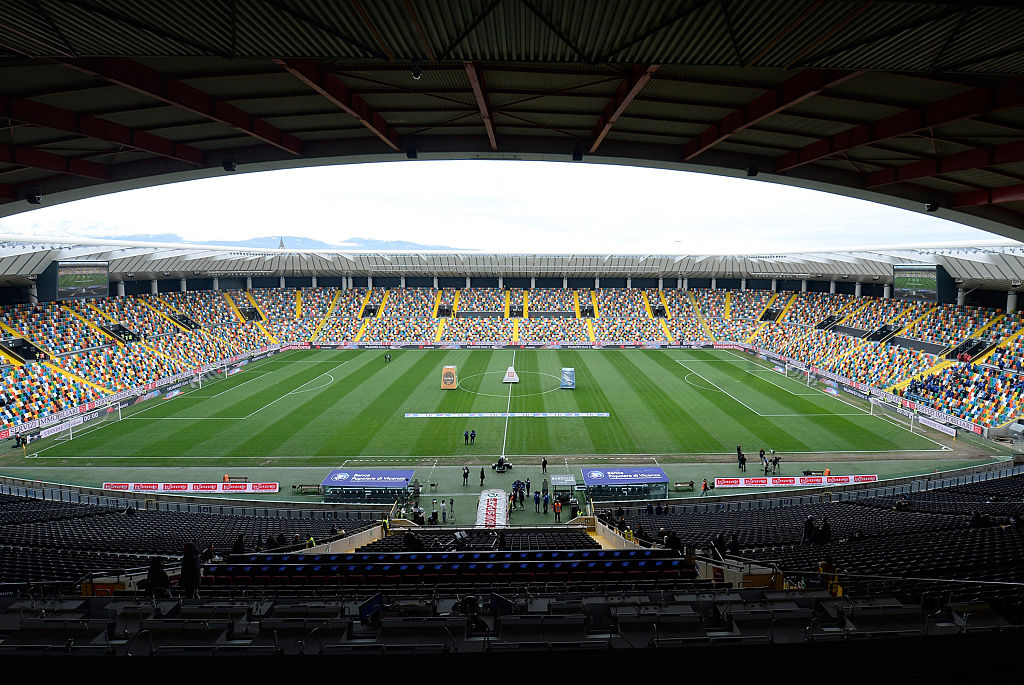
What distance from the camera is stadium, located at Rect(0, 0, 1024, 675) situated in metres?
6.02

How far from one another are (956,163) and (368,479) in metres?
22.4

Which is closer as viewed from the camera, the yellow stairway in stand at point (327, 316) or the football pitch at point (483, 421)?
the football pitch at point (483, 421)

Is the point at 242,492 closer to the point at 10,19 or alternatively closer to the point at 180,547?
the point at 180,547

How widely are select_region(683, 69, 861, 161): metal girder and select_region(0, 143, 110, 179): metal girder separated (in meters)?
14.4

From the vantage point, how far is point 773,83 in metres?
10.0

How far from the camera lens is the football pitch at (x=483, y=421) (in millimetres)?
29828

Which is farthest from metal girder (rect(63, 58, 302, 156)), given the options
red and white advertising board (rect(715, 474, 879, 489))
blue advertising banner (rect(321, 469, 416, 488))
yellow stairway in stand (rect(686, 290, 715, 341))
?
yellow stairway in stand (rect(686, 290, 715, 341))

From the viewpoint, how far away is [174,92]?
9.80 m

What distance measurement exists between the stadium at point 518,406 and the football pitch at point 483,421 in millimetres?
338

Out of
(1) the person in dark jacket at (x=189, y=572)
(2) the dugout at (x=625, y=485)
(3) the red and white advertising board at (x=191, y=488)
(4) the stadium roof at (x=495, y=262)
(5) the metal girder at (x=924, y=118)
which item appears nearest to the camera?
(5) the metal girder at (x=924, y=118)

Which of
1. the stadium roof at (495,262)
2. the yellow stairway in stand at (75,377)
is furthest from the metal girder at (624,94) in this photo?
the yellow stairway in stand at (75,377)

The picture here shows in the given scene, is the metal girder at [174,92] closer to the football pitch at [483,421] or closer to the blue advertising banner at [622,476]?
the blue advertising banner at [622,476]

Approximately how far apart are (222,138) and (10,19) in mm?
7777

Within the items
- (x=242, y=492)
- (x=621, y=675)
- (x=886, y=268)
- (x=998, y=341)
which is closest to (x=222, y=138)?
(x=621, y=675)
